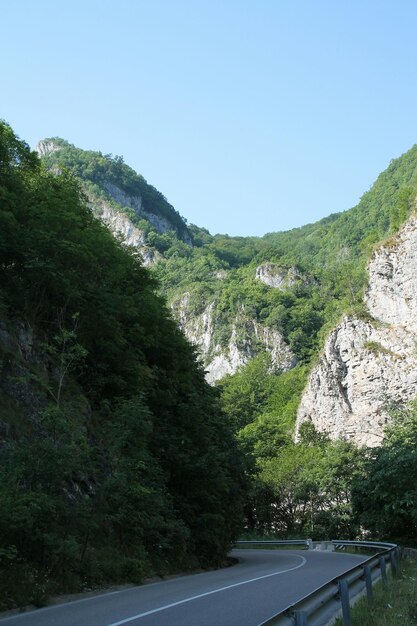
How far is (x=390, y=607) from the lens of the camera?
9.11 metres

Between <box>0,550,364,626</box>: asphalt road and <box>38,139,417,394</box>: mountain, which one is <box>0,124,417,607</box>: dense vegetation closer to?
<box>0,550,364,626</box>: asphalt road

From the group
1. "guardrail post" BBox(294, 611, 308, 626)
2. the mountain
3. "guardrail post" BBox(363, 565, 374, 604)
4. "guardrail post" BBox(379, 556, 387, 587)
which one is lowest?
"guardrail post" BBox(379, 556, 387, 587)

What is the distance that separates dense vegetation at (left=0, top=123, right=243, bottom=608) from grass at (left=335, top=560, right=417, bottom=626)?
5.19 metres

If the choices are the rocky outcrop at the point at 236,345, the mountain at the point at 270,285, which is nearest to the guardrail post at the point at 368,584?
the mountain at the point at 270,285

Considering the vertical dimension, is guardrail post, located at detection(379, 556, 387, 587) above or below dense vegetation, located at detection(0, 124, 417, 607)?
below

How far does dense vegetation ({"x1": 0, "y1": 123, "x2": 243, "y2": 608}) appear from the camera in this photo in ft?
38.3

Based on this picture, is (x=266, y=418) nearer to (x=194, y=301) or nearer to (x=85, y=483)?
(x=194, y=301)

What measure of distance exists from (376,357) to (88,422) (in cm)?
5153

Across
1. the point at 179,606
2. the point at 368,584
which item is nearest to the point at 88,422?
the point at 179,606

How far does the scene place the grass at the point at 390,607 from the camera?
7.75 meters

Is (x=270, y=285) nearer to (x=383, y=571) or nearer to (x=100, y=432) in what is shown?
(x=100, y=432)

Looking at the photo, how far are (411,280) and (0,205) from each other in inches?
2055

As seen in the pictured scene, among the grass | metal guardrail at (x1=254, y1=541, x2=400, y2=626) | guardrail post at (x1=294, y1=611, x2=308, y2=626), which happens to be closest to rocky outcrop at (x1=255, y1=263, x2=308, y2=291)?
the grass

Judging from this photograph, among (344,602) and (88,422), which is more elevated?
(88,422)
